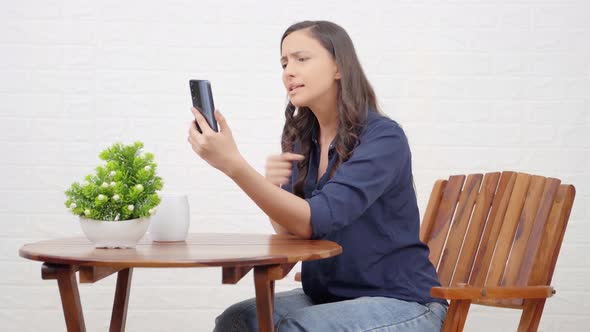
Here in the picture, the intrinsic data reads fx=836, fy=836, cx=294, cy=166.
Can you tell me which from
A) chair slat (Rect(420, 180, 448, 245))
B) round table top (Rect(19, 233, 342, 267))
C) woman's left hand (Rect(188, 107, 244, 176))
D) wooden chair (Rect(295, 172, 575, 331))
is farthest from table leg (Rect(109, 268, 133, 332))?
chair slat (Rect(420, 180, 448, 245))

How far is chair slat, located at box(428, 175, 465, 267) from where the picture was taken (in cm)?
245

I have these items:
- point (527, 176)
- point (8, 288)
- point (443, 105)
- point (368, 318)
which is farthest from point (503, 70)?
point (8, 288)

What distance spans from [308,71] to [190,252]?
660mm

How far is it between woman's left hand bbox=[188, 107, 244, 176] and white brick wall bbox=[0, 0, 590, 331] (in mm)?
1744

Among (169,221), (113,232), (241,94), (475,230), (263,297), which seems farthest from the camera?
(241,94)

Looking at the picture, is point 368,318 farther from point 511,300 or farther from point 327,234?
point 511,300

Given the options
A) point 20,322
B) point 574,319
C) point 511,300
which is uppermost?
point 511,300

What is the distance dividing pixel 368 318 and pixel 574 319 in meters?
2.08

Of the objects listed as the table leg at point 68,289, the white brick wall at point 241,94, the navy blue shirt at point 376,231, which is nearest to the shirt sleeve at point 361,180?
the navy blue shirt at point 376,231

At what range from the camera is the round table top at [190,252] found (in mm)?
1512

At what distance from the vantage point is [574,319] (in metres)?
3.59

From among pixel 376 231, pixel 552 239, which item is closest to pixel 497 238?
pixel 552 239

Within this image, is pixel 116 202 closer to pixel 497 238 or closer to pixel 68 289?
pixel 68 289

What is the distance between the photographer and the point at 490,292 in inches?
73.2
